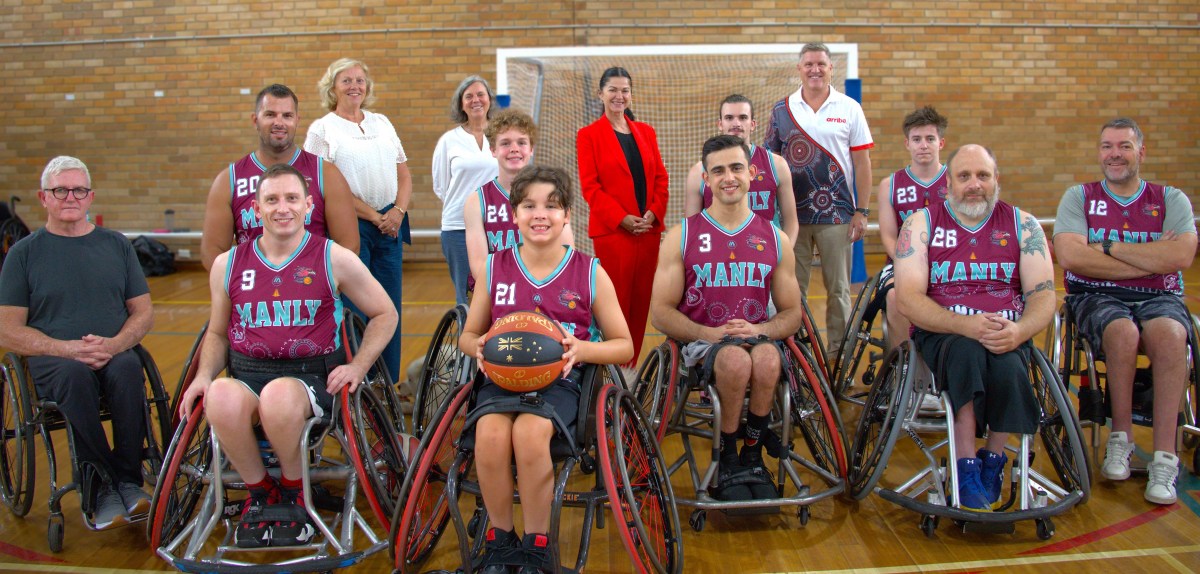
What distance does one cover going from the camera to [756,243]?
301cm

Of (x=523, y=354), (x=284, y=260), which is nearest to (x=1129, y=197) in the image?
(x=523, y=354)

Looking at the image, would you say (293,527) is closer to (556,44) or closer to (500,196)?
(500,196)

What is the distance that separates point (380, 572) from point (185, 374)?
974mm

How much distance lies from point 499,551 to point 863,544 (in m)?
1.15

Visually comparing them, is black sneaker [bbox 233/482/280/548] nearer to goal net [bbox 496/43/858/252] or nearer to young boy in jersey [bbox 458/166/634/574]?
young boy in jersey [bbox 458/166/634/574]

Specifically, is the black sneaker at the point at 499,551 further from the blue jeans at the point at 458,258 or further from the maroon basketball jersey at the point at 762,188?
the maroon basketball jersey at the point at 762,188

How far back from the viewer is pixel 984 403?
2707 millimetres

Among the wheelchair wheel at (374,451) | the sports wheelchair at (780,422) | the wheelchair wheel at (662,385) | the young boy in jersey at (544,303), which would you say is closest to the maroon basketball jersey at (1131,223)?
the sports wheelchair at (780,422)

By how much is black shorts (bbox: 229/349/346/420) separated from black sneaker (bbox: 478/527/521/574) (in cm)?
66

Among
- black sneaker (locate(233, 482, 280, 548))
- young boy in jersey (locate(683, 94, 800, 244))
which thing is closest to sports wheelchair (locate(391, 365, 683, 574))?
black sneaker (locate(233, 482, 280, 548))

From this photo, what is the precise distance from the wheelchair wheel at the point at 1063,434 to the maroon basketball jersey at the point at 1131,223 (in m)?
0.60

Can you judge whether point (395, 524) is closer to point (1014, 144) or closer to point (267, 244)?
point (267, 244)

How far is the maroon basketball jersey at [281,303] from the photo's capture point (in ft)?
8.70

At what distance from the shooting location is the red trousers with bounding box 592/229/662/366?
156 inches
